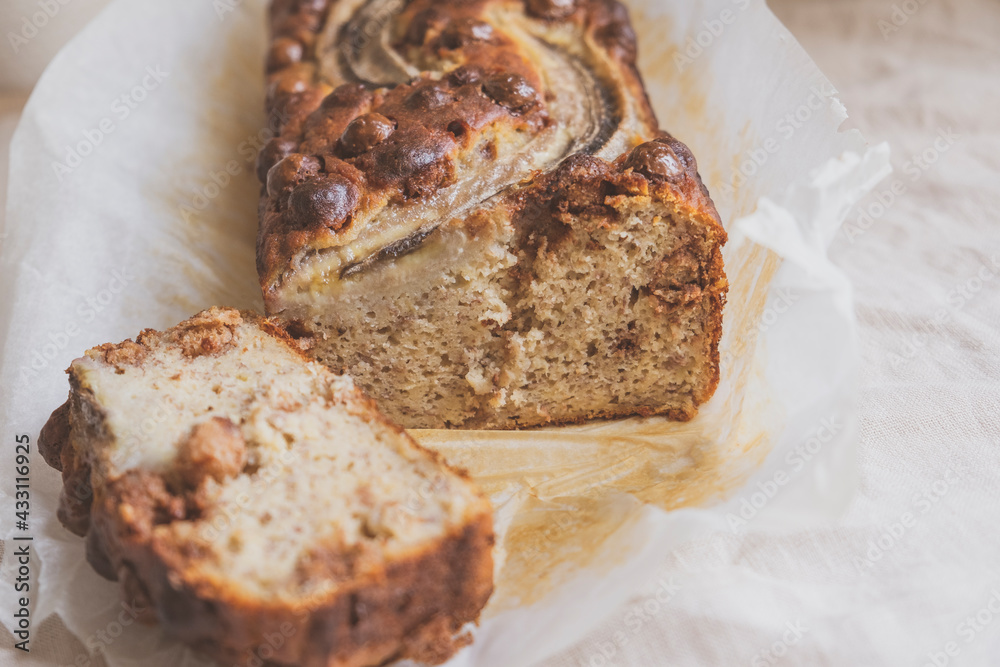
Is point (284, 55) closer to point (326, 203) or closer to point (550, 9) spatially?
point (550, 9)

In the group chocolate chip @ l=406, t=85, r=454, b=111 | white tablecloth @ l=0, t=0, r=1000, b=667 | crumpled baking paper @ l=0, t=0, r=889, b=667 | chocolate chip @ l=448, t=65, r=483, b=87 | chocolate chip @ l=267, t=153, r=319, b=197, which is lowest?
white tablecloth @ l=0, t=0, r=1000, b=667

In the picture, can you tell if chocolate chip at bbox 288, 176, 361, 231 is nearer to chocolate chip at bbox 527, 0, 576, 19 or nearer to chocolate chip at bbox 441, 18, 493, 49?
chocolate chip at bbox 441, 18, 493, 49

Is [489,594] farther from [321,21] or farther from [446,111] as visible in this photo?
[321,21]

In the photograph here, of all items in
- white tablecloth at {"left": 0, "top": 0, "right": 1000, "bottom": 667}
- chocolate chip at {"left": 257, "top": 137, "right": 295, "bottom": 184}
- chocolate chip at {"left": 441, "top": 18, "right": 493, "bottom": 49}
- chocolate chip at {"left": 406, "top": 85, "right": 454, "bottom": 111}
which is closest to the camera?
white tablecloth at {"left": 0, "top": 0, "right": 1000, "bottom": 667}

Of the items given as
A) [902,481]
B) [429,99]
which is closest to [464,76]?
[429,99]

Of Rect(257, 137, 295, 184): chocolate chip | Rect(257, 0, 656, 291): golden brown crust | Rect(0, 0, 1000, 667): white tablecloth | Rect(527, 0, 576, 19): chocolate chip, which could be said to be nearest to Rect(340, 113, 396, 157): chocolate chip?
Rect(257, 0, 656, 291): golden brown crust

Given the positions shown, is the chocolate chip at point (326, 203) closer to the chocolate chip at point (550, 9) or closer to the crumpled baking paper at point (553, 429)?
the crumpled baking paper at point (553, 429)

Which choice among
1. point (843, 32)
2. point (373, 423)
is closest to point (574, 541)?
point (373, 423)
